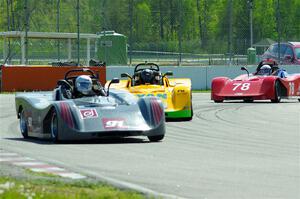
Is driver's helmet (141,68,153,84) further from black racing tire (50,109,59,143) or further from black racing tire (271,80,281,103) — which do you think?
black racing tire (271,80,281,103)

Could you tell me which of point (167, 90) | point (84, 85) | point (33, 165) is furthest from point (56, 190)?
point (167, 90)

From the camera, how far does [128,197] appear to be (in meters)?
8.26

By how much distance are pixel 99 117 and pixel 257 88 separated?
1356 centimetres

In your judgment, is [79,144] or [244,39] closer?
[79,144]

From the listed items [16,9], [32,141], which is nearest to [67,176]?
[32,141]

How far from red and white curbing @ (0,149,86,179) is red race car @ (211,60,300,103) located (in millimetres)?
15539

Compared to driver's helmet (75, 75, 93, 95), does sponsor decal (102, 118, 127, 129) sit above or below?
below

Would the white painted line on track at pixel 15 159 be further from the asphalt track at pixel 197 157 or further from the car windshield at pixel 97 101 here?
the car windshield at pixel 97 101

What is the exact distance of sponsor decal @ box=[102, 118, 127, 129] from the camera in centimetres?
1447

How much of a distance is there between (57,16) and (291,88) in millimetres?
14486

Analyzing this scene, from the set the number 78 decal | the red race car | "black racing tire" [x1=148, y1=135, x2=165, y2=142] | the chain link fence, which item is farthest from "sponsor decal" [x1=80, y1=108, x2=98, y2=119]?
the chain link fence

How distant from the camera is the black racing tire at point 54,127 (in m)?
14.8

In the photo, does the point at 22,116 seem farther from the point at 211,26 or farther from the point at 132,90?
the point at 211,26

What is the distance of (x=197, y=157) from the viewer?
12.2 meters
